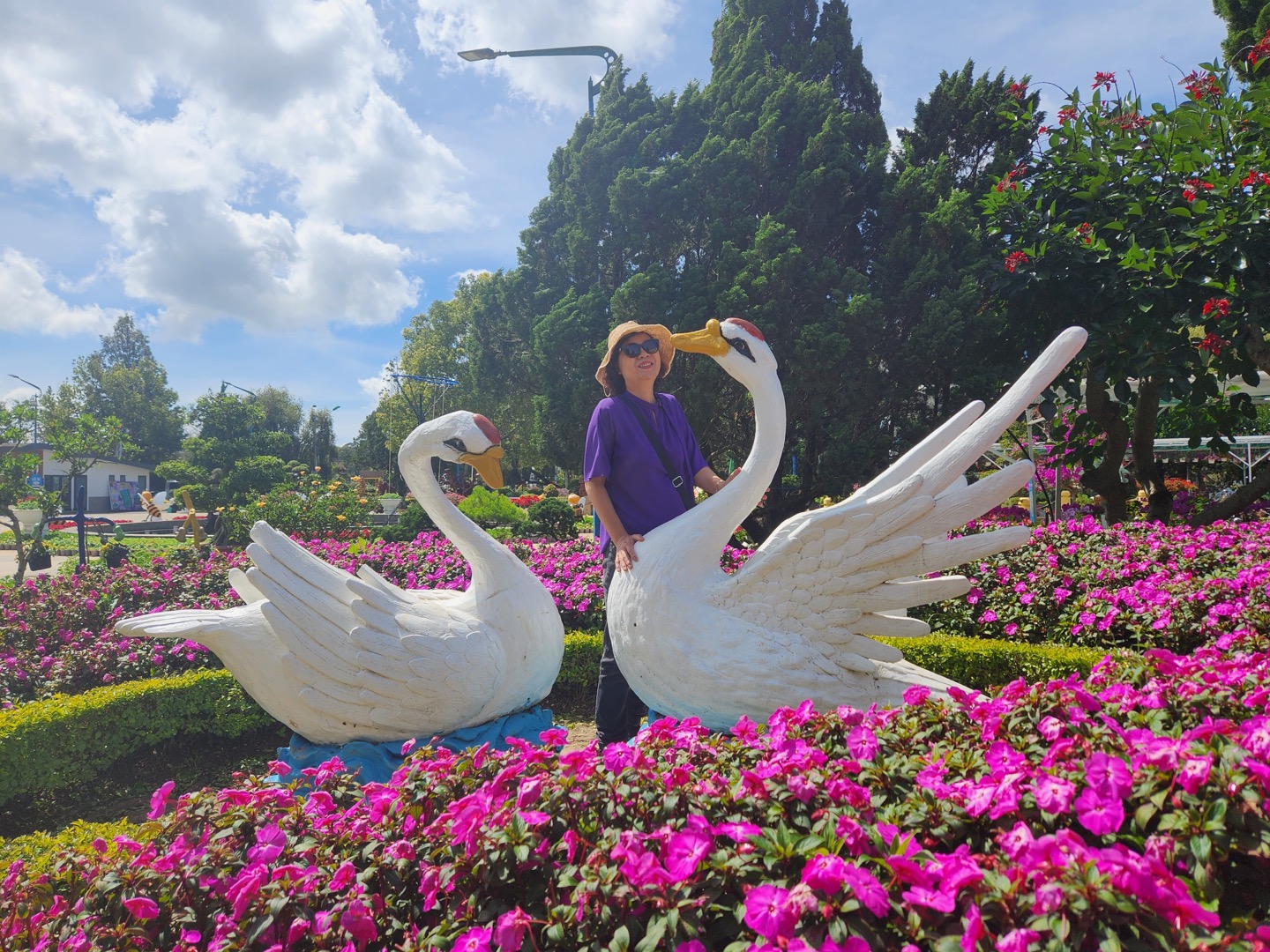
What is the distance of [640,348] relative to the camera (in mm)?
3262

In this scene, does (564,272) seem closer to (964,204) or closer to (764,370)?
(964,204)

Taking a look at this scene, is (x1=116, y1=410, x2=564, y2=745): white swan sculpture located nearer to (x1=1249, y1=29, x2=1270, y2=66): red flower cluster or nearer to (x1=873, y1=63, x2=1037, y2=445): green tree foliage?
(x1=1249, y1=29, x2=1270, y2=66): red flower cluster

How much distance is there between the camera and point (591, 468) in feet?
10.3

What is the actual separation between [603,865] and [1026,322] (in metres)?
8.91

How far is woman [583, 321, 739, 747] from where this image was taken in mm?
3176

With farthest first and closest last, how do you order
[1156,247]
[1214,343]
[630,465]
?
1. [1156,247]
2. [1214,343]
3. [630,465]

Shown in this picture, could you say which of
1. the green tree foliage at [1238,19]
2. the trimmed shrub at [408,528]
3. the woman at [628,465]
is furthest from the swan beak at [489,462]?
the green tree foliage at [1238,19]

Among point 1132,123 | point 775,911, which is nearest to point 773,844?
point 775,911

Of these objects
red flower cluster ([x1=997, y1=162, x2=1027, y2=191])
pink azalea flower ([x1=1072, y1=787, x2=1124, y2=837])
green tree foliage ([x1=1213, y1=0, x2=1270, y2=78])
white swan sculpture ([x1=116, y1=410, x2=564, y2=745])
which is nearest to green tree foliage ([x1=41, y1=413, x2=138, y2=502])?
white swan sculpture ([x1=116, y1=410, x2=564, y2=745])

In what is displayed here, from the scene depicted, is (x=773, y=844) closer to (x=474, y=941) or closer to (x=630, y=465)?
(x=474, y=941)

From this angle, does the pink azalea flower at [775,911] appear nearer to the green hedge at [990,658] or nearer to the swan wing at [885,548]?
the swan wing at [885,548]

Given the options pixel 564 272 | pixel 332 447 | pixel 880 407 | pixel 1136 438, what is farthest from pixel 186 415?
pixel 1136 438

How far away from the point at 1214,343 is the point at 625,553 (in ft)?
19.7

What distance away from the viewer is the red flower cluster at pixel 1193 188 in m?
6.25
